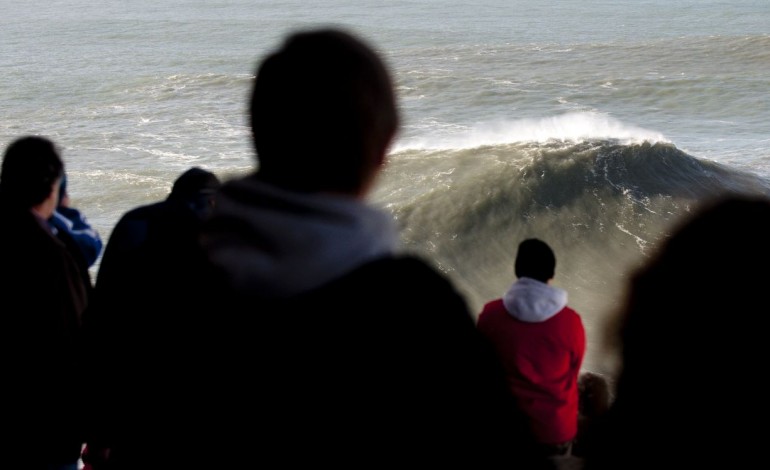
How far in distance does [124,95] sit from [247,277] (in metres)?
24.6

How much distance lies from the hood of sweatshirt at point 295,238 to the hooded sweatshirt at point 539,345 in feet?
6.82

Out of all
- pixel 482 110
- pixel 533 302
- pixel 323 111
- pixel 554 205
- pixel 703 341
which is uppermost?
pixel 323 111

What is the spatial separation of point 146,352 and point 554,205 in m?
9.82

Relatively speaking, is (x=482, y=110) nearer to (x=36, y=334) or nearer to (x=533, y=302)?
(x=533, y=302)

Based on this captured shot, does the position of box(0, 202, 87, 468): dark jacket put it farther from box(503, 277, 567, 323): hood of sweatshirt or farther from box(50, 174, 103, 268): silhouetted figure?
box(503, 277, 567, 323): hood of sweatshirt

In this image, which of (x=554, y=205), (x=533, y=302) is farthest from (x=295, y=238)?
(x=554, y=205)

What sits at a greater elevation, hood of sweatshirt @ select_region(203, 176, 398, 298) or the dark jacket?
hood of sweatshirt @ select_region(203, 176, 398, 298)

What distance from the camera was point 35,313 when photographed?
246 centimetres

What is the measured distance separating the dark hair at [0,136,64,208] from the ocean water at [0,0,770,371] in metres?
1.09

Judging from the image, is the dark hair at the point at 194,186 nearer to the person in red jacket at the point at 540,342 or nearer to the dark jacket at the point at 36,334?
the dark jacket at the point at 36,334

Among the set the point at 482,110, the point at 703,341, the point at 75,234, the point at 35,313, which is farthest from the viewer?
the point at 482,110

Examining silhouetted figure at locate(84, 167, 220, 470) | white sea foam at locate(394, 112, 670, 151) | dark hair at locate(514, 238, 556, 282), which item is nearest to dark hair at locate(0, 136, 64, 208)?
silhouetted figure at locate(84, 167, 220, 470)

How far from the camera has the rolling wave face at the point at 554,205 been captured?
975 cm

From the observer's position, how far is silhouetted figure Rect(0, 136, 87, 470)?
2436 millimetres
